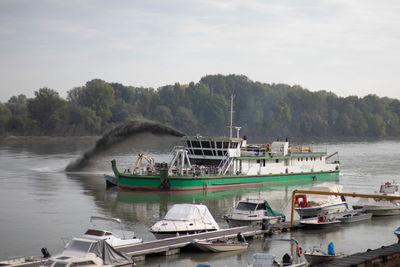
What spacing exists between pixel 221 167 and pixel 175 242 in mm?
30708

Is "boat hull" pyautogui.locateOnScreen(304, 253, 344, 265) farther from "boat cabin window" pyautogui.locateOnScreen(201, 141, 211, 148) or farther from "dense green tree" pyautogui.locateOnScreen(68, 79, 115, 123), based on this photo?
"dense green tree" pyautogui.locateOnScreen(68, 79, 115, 123)

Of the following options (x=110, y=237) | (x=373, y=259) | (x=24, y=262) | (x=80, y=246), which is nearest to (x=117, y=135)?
(x=110, y=237)

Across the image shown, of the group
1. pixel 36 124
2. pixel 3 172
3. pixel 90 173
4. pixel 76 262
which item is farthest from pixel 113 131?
pixel 36 124

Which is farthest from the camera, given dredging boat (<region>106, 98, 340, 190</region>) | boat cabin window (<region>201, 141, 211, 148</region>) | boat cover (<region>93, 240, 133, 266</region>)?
boat cabin window (<region>201, 141, 211, 148</region>)

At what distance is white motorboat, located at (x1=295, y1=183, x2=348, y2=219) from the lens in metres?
42.5

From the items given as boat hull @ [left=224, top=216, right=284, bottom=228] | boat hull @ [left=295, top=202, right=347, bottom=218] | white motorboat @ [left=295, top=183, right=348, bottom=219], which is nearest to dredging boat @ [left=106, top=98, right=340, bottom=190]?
white motorboat @ [left=295, top=183, right=348, bottom=219]

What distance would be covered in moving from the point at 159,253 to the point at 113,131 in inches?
2030

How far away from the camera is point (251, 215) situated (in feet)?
127

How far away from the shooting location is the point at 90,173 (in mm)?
73062

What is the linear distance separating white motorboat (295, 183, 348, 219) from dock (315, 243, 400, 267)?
1150cm

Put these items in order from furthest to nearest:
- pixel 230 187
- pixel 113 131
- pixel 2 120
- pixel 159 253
Answer: pixel 2 120 → pixel 113 131 → pixel 230 187 → pixel 159 253

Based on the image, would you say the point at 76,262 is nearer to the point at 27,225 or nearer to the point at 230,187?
the point at 27,225

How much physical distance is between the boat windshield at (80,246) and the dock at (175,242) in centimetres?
429

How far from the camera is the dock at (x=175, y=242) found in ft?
99.3
